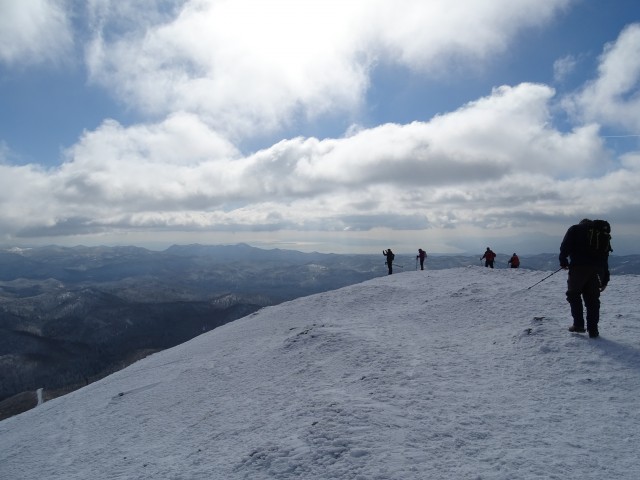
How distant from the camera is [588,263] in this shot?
11195 mm

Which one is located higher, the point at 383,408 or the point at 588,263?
the point at 588,263

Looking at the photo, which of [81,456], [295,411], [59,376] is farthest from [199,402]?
[59,376]

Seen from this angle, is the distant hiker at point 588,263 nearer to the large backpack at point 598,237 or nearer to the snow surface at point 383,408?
the large backpack at point 598,237

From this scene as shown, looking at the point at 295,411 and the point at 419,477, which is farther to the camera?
the point at 295,411

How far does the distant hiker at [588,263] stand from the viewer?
440 inches

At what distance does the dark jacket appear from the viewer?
442 inches

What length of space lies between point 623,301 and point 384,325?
9521 mm

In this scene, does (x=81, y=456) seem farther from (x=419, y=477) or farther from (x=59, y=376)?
(x=59, y=376)

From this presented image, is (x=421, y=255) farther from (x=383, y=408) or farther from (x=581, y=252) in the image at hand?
(x=383, y=408)

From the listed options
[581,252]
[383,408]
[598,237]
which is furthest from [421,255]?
[383,408]

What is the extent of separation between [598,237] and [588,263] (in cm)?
77

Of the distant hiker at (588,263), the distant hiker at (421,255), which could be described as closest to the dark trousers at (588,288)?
the distant hiker at (588,263)

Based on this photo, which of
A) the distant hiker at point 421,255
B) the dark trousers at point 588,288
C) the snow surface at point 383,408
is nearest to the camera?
the snow surface at point 383,408

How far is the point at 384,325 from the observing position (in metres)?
16.5
